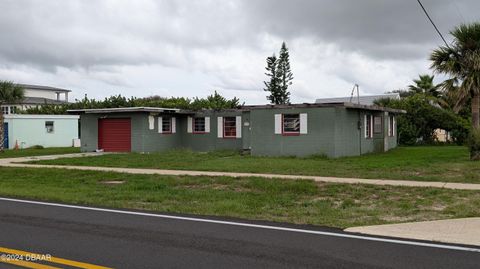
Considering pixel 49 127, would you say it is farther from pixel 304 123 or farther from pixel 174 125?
pixel 304 123

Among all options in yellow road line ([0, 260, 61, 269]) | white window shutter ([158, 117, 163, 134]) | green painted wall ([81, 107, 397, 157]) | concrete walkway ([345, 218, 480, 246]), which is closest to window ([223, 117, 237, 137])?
green painted wall ([81, 107, 397, 157])

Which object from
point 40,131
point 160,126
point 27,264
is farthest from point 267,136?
point 40,131

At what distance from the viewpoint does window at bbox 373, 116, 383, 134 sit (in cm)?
2828

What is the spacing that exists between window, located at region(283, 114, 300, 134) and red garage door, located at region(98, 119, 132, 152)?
356 inches

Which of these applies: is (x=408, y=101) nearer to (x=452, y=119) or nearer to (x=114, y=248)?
(x=452, y=119)

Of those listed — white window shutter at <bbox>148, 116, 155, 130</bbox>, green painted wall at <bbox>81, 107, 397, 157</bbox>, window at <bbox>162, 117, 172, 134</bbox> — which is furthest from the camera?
window at <bbox>162, 117, 172, 134</bbox>

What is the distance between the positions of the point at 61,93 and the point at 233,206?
88.5m

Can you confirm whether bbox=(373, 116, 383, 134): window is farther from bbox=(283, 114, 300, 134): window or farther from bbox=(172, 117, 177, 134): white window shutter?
bbox=(172, 117, 177, 134): white window shutter

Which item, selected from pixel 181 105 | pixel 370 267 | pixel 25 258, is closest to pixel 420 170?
pixel 370 267

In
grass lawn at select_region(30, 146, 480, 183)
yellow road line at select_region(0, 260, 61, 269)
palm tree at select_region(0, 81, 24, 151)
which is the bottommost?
yellow road line at select_region(0, 260, 61, 269)

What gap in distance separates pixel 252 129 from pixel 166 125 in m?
6.64

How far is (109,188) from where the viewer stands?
1381cm

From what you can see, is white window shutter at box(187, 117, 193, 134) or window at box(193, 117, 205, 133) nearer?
window at box(193, 117, 205, 133)

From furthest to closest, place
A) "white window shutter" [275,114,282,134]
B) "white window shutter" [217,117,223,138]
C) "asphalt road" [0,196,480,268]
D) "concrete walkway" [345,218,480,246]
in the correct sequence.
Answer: "white window shutter" [217,117,223,138] → "white window shutter" [275,114,282,134] → "concrete walkway" [345,218,480,246] → "asphalt road" [0,196,480,268]
